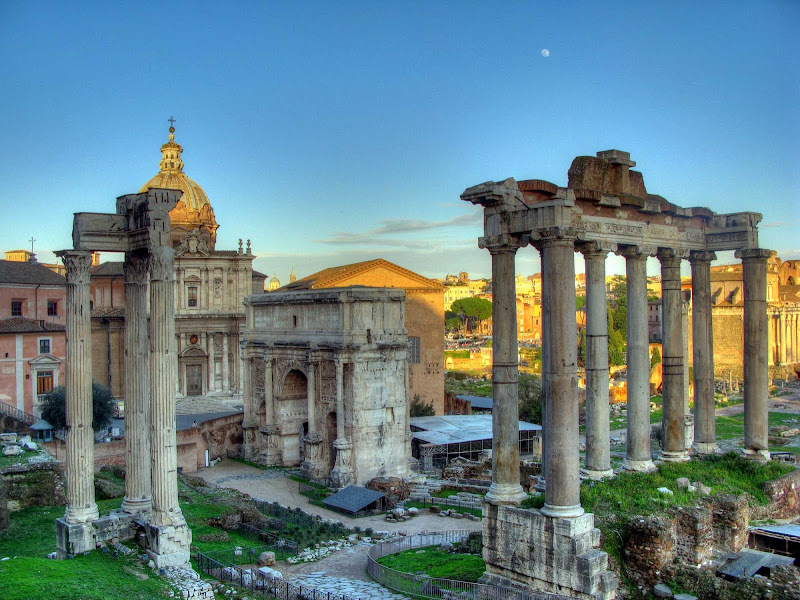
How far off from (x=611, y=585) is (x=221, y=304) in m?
36.4

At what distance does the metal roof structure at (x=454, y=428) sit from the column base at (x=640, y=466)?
67.0 ft

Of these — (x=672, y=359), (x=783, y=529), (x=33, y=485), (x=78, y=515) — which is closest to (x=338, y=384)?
(x=33, y=485)

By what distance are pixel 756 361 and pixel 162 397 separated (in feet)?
47.3

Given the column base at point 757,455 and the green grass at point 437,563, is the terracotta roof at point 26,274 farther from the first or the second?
the column base at point 757,455

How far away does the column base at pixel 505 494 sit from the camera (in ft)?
48.4

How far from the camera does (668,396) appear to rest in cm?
1825

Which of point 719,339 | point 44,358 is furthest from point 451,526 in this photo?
point 719,339

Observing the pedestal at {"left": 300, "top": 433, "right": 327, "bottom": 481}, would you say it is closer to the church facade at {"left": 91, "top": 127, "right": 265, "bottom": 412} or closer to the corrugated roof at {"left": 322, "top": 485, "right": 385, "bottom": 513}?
the corrugated roof at {"left": 322, "top": 485, "right": 385, "bottom": 513}

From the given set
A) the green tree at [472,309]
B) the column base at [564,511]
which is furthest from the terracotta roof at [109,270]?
the green tree at [472,309]

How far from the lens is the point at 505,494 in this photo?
14.9 metres

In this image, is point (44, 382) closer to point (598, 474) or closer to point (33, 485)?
point (33, 485)

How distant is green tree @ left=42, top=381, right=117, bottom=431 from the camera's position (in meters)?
31.6

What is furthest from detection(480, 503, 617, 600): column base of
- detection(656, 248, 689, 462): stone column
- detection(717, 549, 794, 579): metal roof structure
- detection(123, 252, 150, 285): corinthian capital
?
detection(123, 252, 150, 285): corinthian capital

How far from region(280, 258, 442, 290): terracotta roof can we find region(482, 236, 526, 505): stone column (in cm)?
3234
